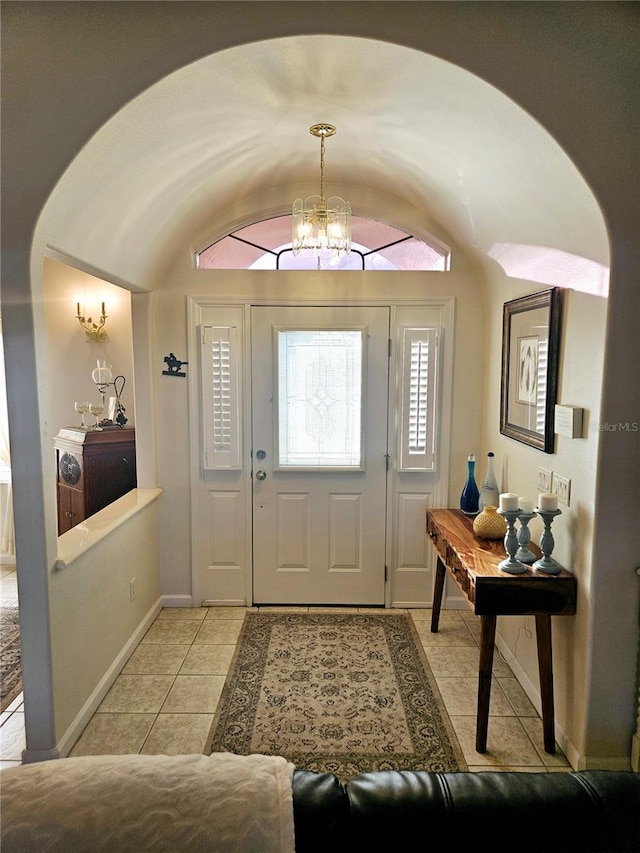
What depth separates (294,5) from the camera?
5.79ft

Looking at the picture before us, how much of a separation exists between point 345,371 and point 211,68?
78.9 inches

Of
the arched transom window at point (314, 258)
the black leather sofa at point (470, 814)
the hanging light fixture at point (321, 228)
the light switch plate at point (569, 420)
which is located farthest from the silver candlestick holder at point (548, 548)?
the arched transom window at point (314, 258)

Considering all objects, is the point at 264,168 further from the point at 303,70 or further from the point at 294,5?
the point at 294,5

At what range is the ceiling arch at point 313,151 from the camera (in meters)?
1.94

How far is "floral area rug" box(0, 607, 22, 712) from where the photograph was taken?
9.34 ft

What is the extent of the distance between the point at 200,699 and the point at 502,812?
2125 mm

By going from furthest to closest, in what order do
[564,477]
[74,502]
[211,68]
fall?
[74,502] < [564,477] < [211,68]

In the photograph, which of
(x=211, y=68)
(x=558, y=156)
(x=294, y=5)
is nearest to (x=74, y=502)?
(x=211, y=68)

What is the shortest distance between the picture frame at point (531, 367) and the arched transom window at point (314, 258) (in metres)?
0.78

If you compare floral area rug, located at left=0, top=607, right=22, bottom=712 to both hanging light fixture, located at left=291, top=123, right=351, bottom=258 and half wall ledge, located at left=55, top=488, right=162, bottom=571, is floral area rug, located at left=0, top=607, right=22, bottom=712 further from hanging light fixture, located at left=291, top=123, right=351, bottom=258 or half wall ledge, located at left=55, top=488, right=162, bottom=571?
hanging light fixture, located at left=291, top=123, right=351, bottom=258

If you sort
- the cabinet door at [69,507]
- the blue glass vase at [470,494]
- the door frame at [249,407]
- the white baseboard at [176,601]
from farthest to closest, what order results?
the cabinet door at [69,507] → the white baseboard at [176,601] → the door frame at [249,407] → the blue glass vase at [470,494]

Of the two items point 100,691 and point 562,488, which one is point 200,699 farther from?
point 562,488

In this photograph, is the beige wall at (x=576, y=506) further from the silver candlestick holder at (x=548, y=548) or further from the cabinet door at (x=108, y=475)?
the cabinet door at (x=108, y=475)

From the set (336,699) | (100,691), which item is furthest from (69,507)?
(336,699)
